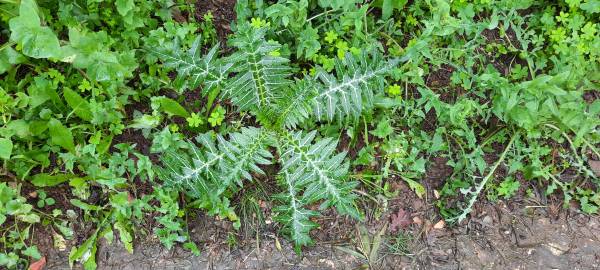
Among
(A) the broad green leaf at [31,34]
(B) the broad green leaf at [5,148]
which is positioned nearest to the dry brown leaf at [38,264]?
(B) the broad green leaf at [5,148]

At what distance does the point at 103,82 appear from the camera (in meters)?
3.04

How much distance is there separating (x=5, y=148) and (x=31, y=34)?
64 cm

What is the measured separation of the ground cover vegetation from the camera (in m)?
2.91

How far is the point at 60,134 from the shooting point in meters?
2.98

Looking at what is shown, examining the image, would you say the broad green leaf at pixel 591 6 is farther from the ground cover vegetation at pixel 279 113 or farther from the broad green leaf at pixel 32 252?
the broad green leaf at pixel 32 252

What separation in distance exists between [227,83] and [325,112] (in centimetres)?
58

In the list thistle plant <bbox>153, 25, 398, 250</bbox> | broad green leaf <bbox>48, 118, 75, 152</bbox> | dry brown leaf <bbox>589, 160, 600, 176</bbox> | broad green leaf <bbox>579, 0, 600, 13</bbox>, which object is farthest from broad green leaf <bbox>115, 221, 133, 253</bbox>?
broad green leaf <bbox>579, 0, 600, 13</bbox>

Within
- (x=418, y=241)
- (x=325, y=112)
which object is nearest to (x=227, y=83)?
(x=325, y=112)

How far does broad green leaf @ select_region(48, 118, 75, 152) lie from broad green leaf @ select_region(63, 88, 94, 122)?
0.11 meters

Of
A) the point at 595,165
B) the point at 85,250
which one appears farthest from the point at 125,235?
the point at 595,165

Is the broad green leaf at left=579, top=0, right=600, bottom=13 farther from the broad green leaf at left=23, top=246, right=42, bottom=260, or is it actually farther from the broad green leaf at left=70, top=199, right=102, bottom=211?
the broad green leaf at left=23, top=246, right=42, bottom=260

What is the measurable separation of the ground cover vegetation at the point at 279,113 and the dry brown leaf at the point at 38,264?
8cm

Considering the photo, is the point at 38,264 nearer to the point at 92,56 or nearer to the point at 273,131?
the point at 92,56

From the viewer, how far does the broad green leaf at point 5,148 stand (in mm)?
2773
